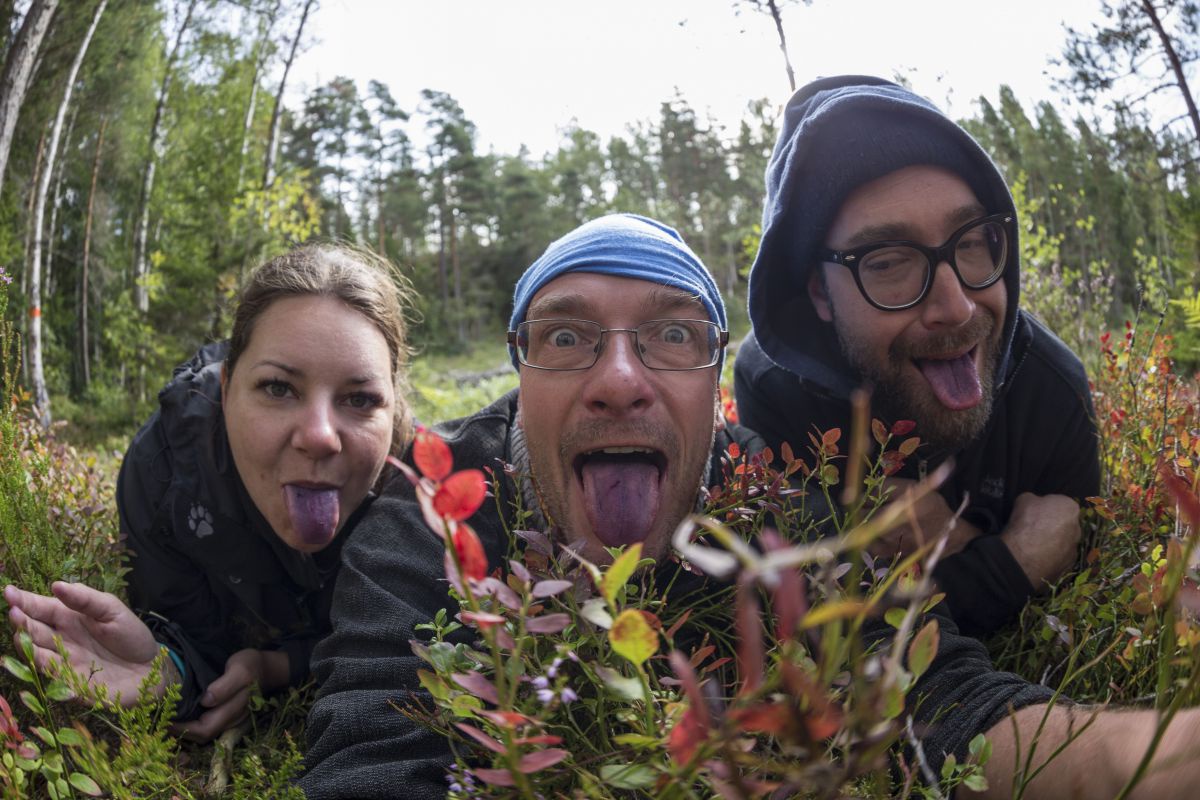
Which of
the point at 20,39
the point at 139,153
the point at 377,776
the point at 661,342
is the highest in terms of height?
the point at 139,153

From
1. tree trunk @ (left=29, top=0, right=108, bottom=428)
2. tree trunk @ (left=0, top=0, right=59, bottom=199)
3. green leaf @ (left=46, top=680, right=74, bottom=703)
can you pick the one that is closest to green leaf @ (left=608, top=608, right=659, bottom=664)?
green leaf @ (left=46, top=680, right=74, bottom=703)

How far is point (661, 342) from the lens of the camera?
2.19m

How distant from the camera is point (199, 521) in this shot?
2.62 meters

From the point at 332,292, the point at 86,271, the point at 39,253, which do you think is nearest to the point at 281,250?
the point at 39,253

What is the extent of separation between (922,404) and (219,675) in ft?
8.02

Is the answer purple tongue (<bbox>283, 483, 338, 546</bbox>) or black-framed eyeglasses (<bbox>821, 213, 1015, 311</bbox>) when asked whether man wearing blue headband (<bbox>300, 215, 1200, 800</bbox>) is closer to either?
purple tongue (<bbox>283, 483, 338, 546</bbox>)

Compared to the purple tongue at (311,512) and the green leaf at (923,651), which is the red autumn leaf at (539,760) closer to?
the green leaf at (923,651)

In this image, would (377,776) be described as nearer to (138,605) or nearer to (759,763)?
(759,763)

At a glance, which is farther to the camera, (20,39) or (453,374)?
(453,374)

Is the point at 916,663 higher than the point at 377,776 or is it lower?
higher

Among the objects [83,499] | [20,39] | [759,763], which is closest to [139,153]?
[20,39]

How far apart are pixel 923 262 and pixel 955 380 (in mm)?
373

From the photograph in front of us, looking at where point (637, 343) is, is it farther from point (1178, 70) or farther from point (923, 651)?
point (1178, 70)

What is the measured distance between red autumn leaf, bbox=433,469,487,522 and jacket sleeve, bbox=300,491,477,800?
83 cm
